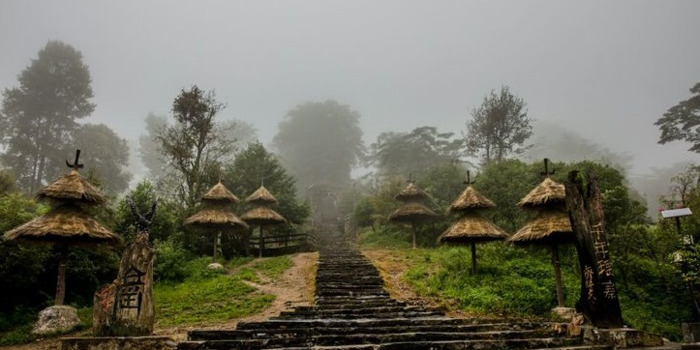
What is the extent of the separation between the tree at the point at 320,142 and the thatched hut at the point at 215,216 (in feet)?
105

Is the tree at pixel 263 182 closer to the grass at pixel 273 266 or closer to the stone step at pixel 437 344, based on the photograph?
the grass at pixel 273 266

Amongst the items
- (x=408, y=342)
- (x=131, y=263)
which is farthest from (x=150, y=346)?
(x=408, y=342)

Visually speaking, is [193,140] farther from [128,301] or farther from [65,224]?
[128,301]

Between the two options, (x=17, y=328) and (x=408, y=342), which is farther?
(x=17, y=328)

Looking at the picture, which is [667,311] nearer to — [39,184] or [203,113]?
[203,113]

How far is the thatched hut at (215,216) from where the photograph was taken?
65.3ft

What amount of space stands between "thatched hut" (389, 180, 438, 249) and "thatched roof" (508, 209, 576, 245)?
12192 mm

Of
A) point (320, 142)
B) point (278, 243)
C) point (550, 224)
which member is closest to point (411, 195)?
point (278, 243)

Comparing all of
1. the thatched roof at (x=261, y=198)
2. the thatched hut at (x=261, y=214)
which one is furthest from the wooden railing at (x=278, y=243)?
the thatched roof at (x=261, y=198)

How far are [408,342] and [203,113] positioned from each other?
Answer: 835 inches

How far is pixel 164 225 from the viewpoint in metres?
19.7

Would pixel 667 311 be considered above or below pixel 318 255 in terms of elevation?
below

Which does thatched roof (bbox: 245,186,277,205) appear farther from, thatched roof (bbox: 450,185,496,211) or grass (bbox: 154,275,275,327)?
thatched roof (bbox: 450,185,496,211)

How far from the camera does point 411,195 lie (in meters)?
25.5
